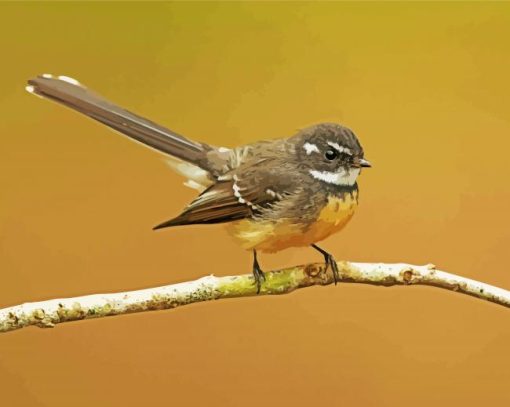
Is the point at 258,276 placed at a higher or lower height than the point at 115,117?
lower

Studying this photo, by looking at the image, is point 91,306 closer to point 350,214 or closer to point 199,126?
point 350,214

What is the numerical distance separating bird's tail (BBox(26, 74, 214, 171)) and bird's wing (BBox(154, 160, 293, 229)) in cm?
6

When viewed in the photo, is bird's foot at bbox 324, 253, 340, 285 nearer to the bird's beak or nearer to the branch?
the branch

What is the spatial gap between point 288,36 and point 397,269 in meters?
0.85

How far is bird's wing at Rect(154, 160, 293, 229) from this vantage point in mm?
1338

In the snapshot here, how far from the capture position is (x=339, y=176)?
130cm

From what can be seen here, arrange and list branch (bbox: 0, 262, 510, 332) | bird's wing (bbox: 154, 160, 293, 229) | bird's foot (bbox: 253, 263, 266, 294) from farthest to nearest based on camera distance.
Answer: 1. bird's wing (bbox: 154, 160, 293, 229)
2. bird's foot (bbox: 253, 263, 266, 294)
3. branch (bbox: 0, 262, 510, 332)

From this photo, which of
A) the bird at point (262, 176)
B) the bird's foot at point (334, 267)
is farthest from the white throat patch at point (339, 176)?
the bird's foot at point (334, 267)

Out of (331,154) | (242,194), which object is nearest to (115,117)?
(242,194)

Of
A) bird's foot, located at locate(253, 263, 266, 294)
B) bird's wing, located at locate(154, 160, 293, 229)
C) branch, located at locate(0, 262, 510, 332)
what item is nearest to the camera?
branch, located at locate(0, 262, 510, 332)

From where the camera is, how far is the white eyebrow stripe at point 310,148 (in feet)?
4.24

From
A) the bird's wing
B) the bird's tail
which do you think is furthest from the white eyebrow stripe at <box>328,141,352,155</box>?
the bird's tail

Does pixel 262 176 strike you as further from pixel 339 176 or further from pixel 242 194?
pixel 339 176

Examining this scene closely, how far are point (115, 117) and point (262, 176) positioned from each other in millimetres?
259
